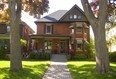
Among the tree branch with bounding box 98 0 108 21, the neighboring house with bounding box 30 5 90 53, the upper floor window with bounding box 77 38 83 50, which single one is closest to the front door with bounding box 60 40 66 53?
the neighboring house with bounding box 30 5 90 53

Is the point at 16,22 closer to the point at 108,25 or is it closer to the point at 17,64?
the point at 17,64

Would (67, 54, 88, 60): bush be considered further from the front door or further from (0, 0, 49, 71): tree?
(0, 0, 49, 71): tree

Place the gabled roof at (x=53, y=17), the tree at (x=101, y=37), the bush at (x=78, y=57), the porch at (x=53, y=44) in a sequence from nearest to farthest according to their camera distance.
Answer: the tree at (x=101, y=37) → the bush at (x=78, y=57) → the porch at (x=53, y=44) → the gabled roof at (x=53, y=17)

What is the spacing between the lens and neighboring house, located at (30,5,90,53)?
43.9 meters

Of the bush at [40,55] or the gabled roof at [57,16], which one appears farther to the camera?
the gabled roof at [57,16]

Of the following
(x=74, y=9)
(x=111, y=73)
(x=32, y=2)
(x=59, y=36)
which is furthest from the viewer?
(x=74, y=9)

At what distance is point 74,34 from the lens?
146ft

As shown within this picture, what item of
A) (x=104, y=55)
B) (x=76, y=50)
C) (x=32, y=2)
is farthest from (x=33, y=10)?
(x=76, y=50)

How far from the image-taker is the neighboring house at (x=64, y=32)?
4394cm

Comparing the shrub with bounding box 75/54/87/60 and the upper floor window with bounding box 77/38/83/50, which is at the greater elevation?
the upper floor window with bounding box 77/38/83/50

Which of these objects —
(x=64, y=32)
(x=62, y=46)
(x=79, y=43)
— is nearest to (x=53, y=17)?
(x=64, y=32)

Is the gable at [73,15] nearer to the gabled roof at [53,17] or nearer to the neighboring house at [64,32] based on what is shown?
the neighboring house at [64,32]

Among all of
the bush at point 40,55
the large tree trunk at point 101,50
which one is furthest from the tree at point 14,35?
the bush at point 40,55

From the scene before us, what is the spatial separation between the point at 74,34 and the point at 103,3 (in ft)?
88.1
